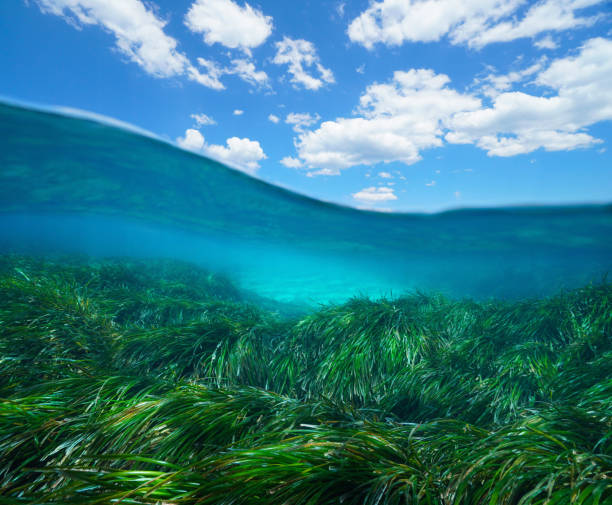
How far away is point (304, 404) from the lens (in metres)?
2.56

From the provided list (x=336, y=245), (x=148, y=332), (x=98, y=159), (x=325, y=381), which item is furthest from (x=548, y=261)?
(x=98, y=159)

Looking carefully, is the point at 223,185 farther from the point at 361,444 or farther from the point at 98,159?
the point at 361,444

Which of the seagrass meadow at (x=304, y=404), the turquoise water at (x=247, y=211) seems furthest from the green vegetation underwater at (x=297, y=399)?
the turquoise water at (x=247, y=211)

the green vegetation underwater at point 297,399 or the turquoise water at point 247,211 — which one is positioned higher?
the turquoise water at point 247,211

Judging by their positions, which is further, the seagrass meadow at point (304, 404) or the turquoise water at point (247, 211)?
the turquoise water at point (247, 211)

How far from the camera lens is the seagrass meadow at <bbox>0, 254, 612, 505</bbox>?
146 centimetres

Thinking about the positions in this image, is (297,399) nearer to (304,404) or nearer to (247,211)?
(304,404)

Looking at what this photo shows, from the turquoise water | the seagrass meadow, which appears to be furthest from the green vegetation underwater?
the turquoise water

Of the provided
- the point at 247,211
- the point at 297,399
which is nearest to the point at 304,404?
the point at 297,399

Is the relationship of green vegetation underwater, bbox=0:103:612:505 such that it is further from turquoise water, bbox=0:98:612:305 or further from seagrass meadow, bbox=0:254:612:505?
turquoise water, bbox=0:98:612:305

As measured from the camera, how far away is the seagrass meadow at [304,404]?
57.6 inches

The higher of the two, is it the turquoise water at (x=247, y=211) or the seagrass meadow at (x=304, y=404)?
the turquoise water at (x=247, y=211)

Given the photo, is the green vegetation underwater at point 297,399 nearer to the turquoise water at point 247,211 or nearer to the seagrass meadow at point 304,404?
the seagrass meadow at point 304,404

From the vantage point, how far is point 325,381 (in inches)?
157
